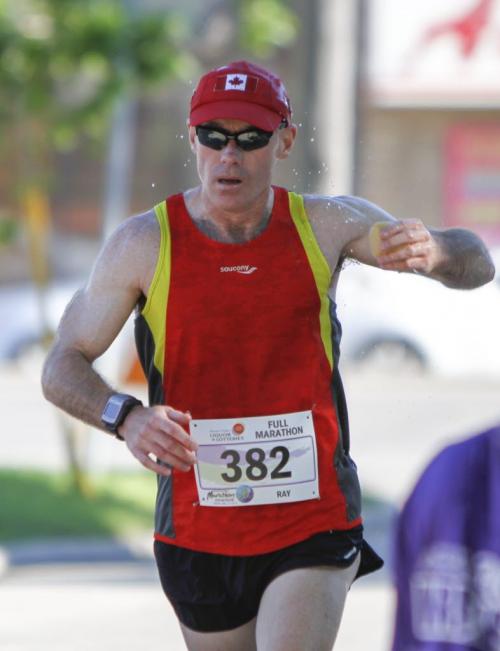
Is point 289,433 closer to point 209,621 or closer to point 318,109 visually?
point 209,621

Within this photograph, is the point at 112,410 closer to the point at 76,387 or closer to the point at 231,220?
the point at 76,387

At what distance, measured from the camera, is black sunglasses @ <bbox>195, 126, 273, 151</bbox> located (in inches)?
170

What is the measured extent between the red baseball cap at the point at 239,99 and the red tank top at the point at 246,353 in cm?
27

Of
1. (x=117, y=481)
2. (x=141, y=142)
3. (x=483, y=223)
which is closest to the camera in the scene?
(x=117, y=481)

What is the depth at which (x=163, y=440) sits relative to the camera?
3908 millimetres

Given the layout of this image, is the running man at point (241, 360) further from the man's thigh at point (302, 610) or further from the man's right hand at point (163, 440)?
the man's right hand at point (163, 440)

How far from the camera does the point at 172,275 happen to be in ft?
14.0

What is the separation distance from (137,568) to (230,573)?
6.13 m

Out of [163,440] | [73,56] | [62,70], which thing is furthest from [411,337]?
[163,440]

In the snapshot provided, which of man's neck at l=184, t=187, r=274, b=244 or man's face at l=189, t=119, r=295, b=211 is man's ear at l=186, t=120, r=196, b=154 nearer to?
man's face at l=189, t=119, r=295, b=211

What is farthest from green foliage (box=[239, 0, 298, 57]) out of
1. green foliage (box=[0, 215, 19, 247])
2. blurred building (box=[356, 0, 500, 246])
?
blurred building (box=[356, 0, 500, 246])

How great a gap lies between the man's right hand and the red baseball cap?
0.80 m

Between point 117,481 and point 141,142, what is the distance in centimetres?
1661

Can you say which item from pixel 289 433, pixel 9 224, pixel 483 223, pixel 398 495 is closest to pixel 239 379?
pixel 289 433
